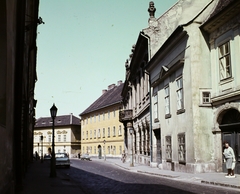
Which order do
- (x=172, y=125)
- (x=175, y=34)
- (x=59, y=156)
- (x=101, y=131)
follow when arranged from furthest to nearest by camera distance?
(x=101, y=131), (x=59, y=156), (x=172, y=125), (x=175, y=34)

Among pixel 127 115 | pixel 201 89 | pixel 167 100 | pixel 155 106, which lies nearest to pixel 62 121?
pixel 127 115

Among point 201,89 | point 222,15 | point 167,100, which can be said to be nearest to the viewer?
point 222,15

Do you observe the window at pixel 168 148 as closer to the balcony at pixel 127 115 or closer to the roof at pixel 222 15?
the roof at pixel 222 15

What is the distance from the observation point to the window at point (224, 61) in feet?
55.4

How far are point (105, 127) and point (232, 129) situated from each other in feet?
174

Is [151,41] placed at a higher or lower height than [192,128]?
higher

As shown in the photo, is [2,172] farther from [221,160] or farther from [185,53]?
[185,53]

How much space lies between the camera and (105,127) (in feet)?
227

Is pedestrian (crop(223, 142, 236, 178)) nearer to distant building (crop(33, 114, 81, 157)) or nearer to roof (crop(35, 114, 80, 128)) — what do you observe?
distant building (crop(33, 114, 81, 157))

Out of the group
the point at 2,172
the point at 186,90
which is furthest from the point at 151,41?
the point at 2,172

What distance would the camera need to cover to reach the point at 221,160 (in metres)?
17.9

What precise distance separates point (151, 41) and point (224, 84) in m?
12.9

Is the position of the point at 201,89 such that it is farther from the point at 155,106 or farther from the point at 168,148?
the point at 155,106

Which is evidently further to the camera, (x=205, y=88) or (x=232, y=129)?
(x=205, y=88)
